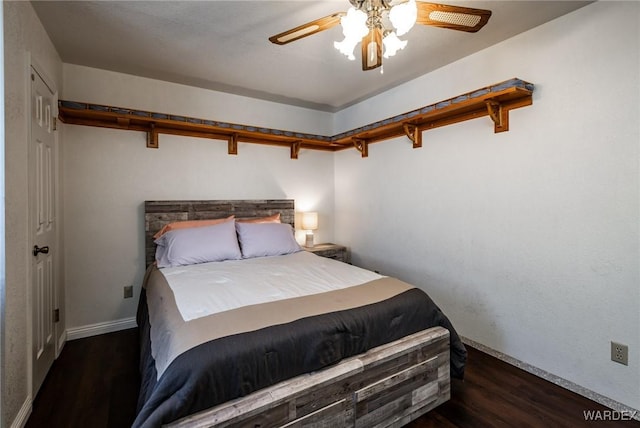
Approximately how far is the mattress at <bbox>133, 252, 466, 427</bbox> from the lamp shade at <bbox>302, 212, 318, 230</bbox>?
1481 millimetres

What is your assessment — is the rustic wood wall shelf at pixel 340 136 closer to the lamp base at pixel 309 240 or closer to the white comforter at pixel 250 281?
the lamp base at pixel 309 240

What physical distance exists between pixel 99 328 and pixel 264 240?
5.57 feet

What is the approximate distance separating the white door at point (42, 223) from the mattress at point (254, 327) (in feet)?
2.09

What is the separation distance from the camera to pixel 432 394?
184 cm

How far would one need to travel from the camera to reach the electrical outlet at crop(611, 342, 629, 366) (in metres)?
1.82

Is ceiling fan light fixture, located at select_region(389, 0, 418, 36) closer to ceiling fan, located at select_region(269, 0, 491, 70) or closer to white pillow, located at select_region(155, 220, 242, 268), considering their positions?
ceiling fan, located at select_region(269, 0, 491, 70)

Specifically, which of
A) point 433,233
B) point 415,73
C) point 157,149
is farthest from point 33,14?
point 433,233

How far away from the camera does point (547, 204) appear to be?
2150 millimetres

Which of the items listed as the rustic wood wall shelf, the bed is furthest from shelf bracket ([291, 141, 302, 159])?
the bed

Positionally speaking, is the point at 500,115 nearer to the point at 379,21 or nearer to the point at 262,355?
the point at 379,21

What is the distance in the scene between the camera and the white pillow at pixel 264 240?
3.00 metres

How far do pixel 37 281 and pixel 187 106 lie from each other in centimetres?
208

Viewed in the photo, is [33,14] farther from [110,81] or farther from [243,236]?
[243,236]

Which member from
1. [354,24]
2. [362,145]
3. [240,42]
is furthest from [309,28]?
[362,145]
